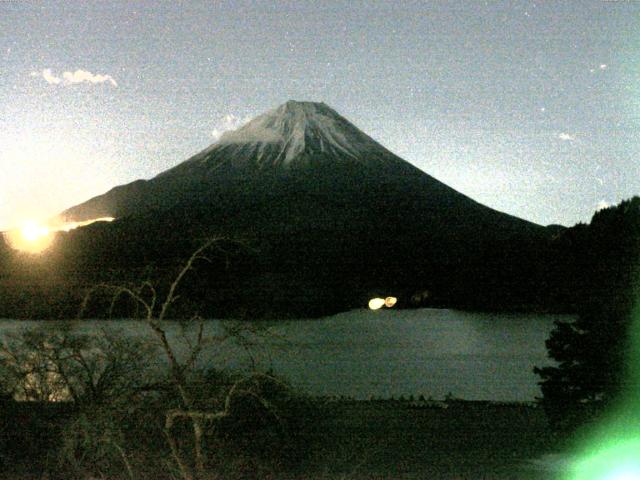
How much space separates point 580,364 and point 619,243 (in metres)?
1.28

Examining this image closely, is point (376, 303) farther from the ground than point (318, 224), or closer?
closer

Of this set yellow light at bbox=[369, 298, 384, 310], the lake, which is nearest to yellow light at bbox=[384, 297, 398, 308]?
yellow light at bbox=[369, 298, 384, 310]

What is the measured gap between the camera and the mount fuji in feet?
86.1

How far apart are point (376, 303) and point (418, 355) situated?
994cm

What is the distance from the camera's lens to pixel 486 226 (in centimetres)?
5238

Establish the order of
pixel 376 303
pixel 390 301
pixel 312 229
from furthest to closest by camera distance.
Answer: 1. pixel 312 229
2. pixel 376 303
3. pixel 390 301

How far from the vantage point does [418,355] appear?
2645cm

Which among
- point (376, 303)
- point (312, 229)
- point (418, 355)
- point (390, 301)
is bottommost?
point (418, 355)

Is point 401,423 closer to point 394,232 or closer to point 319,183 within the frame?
point 394,232

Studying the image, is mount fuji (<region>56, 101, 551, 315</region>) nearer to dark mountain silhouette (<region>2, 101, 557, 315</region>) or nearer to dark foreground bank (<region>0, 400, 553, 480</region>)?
dark mountain silhouette (<region>2, 101, 557, 315</region>)

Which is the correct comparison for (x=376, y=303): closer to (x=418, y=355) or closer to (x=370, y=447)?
(x=418, y=355)

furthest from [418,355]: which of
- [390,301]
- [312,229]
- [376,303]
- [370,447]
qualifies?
[312,229]

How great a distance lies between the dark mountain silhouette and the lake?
110 centimetres

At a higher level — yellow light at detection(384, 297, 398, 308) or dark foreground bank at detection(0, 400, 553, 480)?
dark foreground bank at detection(0, 400, 553, 480)
